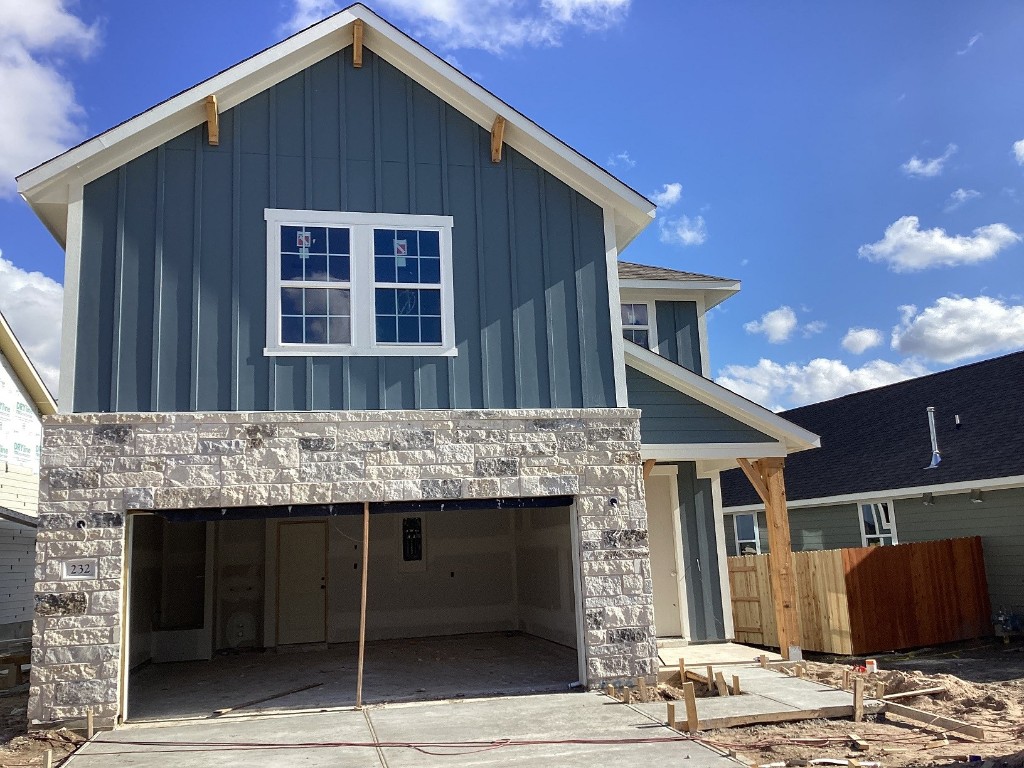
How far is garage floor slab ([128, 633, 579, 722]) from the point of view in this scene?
973 cm

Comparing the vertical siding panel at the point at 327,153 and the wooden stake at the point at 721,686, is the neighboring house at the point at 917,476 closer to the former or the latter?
the wooden stake at the point at 721,686

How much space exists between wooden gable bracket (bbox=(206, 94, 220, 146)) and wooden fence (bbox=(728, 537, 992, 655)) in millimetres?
11333

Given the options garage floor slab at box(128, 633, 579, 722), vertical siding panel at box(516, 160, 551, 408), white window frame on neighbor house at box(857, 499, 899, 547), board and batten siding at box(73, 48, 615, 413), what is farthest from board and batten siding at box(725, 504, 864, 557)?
board and batten siding at box(73, 48, 615, 413)

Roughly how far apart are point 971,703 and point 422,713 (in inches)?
227

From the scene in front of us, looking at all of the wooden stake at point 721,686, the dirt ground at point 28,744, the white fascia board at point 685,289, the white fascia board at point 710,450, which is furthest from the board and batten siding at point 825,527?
the dirt ground at point 28,744

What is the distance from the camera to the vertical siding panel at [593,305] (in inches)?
398

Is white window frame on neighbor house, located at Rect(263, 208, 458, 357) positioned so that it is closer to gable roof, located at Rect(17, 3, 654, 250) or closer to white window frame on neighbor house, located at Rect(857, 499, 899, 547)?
gable roof, located at Rect(17, 3, 654, 250)

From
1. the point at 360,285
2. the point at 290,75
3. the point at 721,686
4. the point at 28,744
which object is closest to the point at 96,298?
the point at 360,285

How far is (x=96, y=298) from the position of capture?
901 centimetres

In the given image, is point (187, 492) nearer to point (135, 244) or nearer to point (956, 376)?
point (135, 244)

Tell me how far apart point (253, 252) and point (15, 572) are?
9.77 meters

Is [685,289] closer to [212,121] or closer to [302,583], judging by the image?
[302,583]

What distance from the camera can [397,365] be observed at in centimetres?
958

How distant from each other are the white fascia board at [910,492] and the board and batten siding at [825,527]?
13.5 inches
